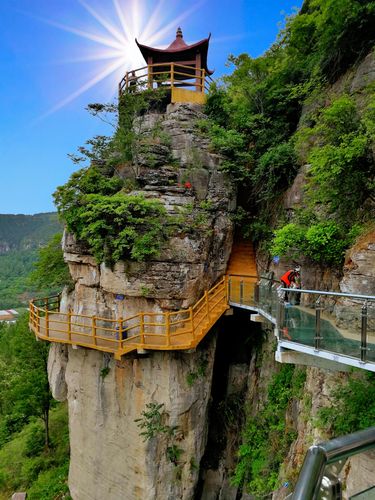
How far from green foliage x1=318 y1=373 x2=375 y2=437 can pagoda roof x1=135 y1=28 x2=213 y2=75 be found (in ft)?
56.8

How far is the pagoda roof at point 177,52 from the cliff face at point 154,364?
275 inches

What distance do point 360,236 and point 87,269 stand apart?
891 centimetres

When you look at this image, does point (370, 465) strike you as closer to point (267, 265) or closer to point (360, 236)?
point (360, 236)

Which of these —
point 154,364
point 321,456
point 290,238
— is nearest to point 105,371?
point 154,364

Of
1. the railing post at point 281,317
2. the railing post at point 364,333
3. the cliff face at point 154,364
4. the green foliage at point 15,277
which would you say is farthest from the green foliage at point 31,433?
Answer: the green foliage at point 15,277

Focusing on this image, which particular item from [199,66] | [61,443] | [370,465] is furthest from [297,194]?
[61,443]

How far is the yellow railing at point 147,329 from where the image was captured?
9641mm

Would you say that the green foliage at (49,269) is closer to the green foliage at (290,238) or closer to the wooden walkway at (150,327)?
the wooden walkway at (150,327)

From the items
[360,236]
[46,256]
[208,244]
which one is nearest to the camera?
[360,236]

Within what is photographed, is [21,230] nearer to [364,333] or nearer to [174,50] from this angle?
[174,50]

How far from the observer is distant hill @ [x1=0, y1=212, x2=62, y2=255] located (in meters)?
125

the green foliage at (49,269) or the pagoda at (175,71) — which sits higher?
the pagoda at (175,71)

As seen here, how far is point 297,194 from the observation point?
433 inches

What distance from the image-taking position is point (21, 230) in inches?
5359
